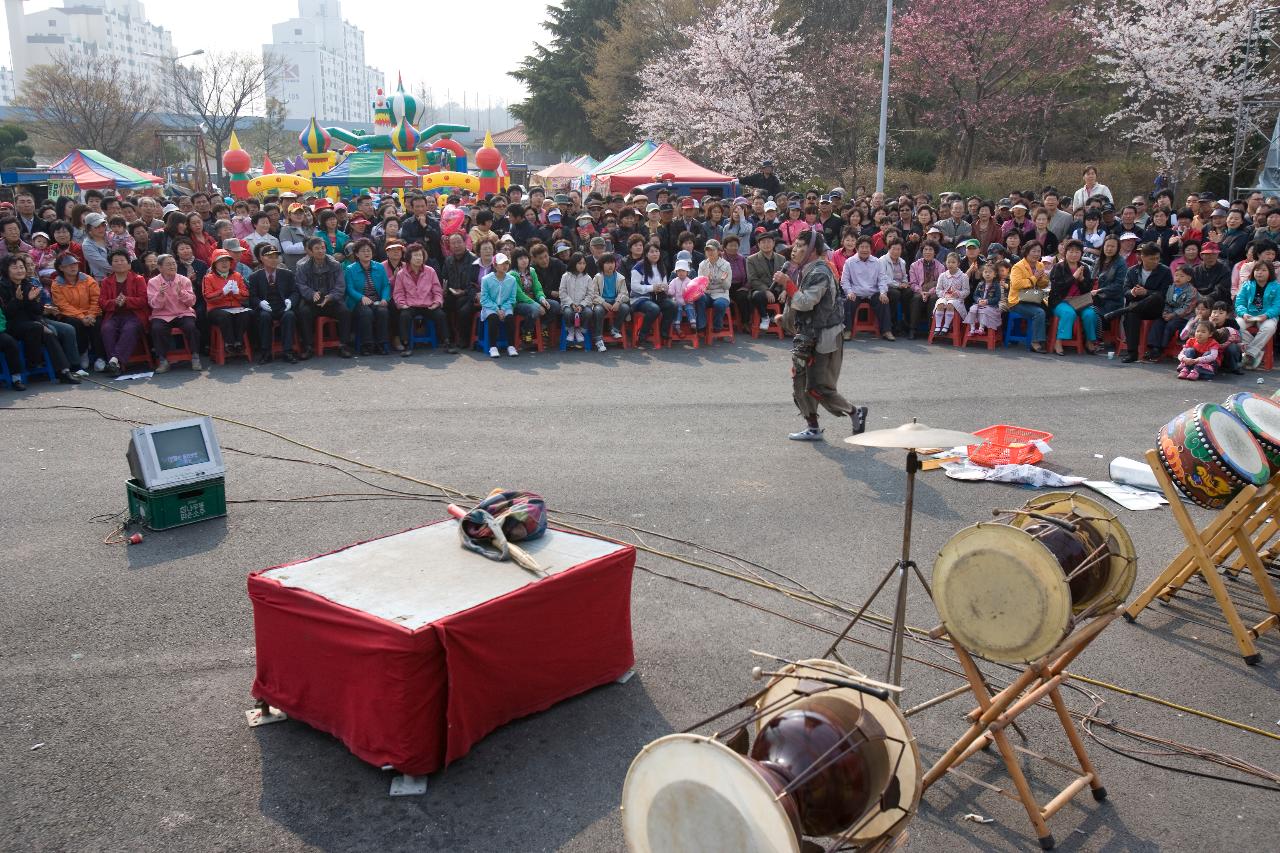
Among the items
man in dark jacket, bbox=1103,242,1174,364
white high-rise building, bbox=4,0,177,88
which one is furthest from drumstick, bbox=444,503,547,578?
white high-rise building, bbox=4,0,177,88

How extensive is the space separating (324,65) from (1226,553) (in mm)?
180815

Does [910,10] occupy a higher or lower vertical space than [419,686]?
higher

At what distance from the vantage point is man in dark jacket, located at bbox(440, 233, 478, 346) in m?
12.8

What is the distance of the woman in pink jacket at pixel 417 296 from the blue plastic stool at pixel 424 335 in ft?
0.06

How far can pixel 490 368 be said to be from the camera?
1173cm

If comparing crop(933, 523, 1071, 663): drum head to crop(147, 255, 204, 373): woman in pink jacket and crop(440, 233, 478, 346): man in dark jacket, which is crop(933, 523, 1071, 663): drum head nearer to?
crop(440, 233, 478, 346): man in dark jacket

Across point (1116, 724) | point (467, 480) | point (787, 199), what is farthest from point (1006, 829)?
point (787, 199)

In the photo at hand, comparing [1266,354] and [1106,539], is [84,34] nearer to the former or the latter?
[1266,354]

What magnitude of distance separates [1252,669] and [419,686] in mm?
4028

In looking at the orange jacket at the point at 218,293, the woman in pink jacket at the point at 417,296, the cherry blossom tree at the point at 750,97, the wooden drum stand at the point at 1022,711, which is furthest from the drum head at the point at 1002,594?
the cherry blossom tree at the point at 750,97

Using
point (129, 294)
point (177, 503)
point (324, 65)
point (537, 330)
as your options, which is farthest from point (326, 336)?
point (324, 65)

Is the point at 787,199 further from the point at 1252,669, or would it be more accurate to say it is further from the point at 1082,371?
the point at 1252,669

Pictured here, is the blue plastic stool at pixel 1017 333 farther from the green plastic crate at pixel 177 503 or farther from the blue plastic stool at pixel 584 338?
the green plastic crate at pixel 177 503

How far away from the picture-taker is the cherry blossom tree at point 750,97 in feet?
97.6
